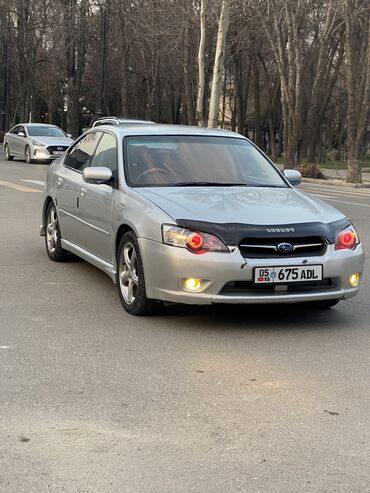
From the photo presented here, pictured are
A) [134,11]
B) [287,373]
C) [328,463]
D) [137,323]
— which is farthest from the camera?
[134,11]

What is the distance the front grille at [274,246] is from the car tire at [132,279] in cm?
90

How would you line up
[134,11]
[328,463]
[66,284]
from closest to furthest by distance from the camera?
[328,463] → [66,284] → [134,11]

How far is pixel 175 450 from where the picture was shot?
3439 mm

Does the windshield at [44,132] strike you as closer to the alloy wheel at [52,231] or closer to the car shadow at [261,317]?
the alloy wheel at [52,231]

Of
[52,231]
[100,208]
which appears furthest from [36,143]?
[100,208]

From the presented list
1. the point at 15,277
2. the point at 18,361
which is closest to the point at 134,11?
the point at 15,277

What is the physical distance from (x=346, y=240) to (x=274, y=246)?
29.3 inches

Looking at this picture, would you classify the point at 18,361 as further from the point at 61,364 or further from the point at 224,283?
the point at 224,283

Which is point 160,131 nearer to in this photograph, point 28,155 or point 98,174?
point 98,174

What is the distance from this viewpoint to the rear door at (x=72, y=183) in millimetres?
7320

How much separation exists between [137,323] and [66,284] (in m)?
1.63

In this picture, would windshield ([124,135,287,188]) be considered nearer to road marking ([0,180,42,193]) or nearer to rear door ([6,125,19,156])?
road marking ([0,180,42,193])

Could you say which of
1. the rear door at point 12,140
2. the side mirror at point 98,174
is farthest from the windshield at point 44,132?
the side mirror at point 98,174

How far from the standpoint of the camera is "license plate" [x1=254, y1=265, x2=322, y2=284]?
5230 mm
